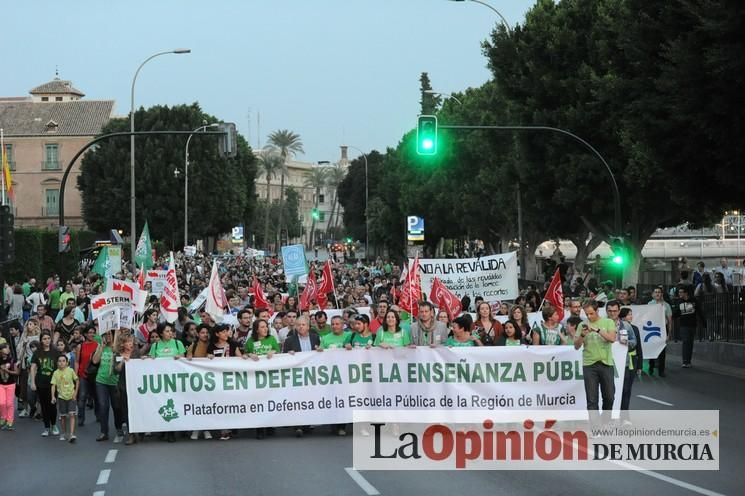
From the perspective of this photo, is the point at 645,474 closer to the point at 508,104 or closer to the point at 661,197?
the point at 661,197

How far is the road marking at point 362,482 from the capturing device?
37.8 feet

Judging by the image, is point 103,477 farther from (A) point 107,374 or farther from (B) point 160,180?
(B) point 160,180

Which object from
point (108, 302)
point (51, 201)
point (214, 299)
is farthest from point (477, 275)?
point (51, 201)

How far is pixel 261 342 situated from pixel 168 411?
1429 millimetres

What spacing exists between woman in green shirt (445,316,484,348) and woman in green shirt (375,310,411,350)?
0.58 meters

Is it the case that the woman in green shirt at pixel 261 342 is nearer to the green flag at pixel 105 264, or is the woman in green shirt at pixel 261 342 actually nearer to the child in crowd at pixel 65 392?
the child in crowd at pixel 65 392

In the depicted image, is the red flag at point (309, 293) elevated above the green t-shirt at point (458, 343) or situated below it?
above

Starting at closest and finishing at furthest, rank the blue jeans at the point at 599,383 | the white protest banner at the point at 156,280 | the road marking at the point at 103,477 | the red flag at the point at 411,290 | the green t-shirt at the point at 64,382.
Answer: the road marking at the point at 103,477
the blue jeans at the point at 599,383
the green t-shirt at the point at 64,382
the red flag at the point at 411,290
the white protest banner at the point at 156,280

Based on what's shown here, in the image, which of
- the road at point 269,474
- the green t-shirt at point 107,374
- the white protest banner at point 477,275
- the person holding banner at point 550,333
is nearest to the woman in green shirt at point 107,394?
the green t-shirt at point 107,374

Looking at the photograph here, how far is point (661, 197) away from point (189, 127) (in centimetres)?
5749

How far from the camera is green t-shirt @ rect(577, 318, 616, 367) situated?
1480 cm

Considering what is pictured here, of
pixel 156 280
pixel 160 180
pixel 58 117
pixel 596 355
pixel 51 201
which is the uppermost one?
pixel 58 117

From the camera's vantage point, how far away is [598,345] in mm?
14852

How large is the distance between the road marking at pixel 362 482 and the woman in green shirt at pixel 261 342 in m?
3.17
